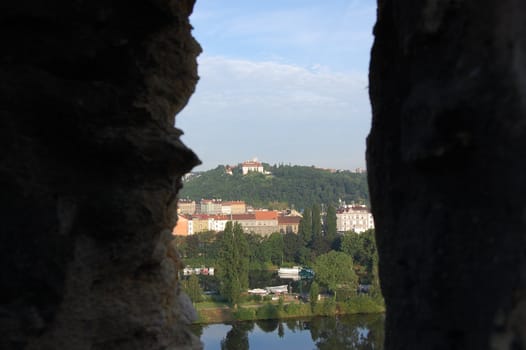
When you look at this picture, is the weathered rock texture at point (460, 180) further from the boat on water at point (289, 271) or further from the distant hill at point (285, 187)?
the distant hill at point (285, 187)

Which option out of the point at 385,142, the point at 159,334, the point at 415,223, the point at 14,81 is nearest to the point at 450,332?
the point at 415,223

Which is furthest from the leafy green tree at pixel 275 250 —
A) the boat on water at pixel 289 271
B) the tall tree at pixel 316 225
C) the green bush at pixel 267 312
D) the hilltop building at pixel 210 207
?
the hilltop building at pixel 210 207

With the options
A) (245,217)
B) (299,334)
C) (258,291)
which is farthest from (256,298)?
(245,217)

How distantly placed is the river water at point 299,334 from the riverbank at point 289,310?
34 cm

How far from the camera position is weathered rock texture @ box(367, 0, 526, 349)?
1745 millimetres

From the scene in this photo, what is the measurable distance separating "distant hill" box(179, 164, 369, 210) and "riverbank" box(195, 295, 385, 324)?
71.6 metres

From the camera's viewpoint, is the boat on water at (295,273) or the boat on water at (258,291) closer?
the boat on water at (258,291)

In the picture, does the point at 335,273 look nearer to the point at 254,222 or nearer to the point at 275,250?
the point at 275,250

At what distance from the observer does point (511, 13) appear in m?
1.82

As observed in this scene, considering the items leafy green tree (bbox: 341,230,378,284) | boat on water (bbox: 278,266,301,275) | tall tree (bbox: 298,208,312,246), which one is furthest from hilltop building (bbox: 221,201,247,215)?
leafy green tree (bbox: 341,230,378,284)

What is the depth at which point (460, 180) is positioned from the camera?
200cm

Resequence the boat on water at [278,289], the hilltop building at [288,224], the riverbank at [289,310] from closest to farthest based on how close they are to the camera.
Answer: the riverbank at [289,310], the boat on water at [278,289], the hilltop building at [288,224]

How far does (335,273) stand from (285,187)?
258 ft

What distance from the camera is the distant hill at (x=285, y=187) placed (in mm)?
105562
